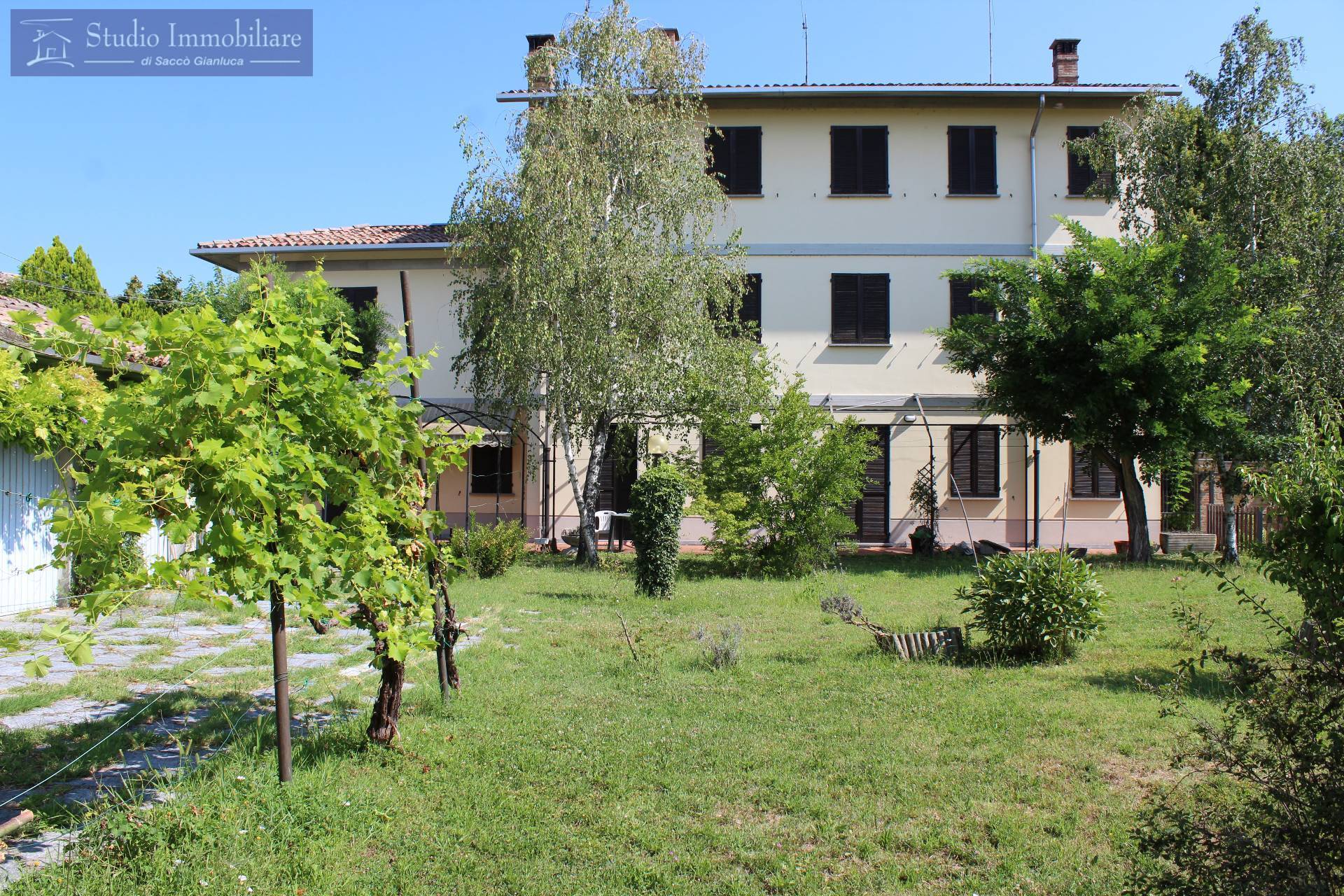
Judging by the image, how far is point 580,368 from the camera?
15.9 metres

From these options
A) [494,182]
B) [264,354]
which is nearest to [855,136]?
[494,182]

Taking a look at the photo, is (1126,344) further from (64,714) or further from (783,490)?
(64,714)

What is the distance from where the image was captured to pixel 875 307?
21625 millimetres

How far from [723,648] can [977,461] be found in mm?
15240

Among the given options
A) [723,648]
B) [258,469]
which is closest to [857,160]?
[723,648]

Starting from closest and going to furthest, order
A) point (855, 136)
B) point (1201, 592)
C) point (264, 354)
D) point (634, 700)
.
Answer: point (264, 354) → point (634, 700) → point (1201, 592) → point (855, 136)

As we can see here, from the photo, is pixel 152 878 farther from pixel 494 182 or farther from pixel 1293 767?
pixel 494 182

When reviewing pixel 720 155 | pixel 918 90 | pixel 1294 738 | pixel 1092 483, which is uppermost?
pixel 918 90

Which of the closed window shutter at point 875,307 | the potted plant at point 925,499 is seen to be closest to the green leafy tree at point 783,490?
the potted plant at point 925,499

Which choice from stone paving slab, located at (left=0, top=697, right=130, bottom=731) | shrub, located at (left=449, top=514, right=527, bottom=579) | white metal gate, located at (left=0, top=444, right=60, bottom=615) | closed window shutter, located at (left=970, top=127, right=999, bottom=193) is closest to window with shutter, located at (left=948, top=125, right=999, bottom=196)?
closed window shutter, located at (left=970, top=127, right=999, bottom=193)

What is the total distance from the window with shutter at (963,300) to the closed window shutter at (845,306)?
7.19 feet

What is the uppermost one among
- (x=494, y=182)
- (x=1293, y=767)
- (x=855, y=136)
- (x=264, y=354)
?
(x=855, y=136)

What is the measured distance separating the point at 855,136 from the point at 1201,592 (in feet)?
43.7

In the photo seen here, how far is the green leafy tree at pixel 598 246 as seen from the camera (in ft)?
52.2
